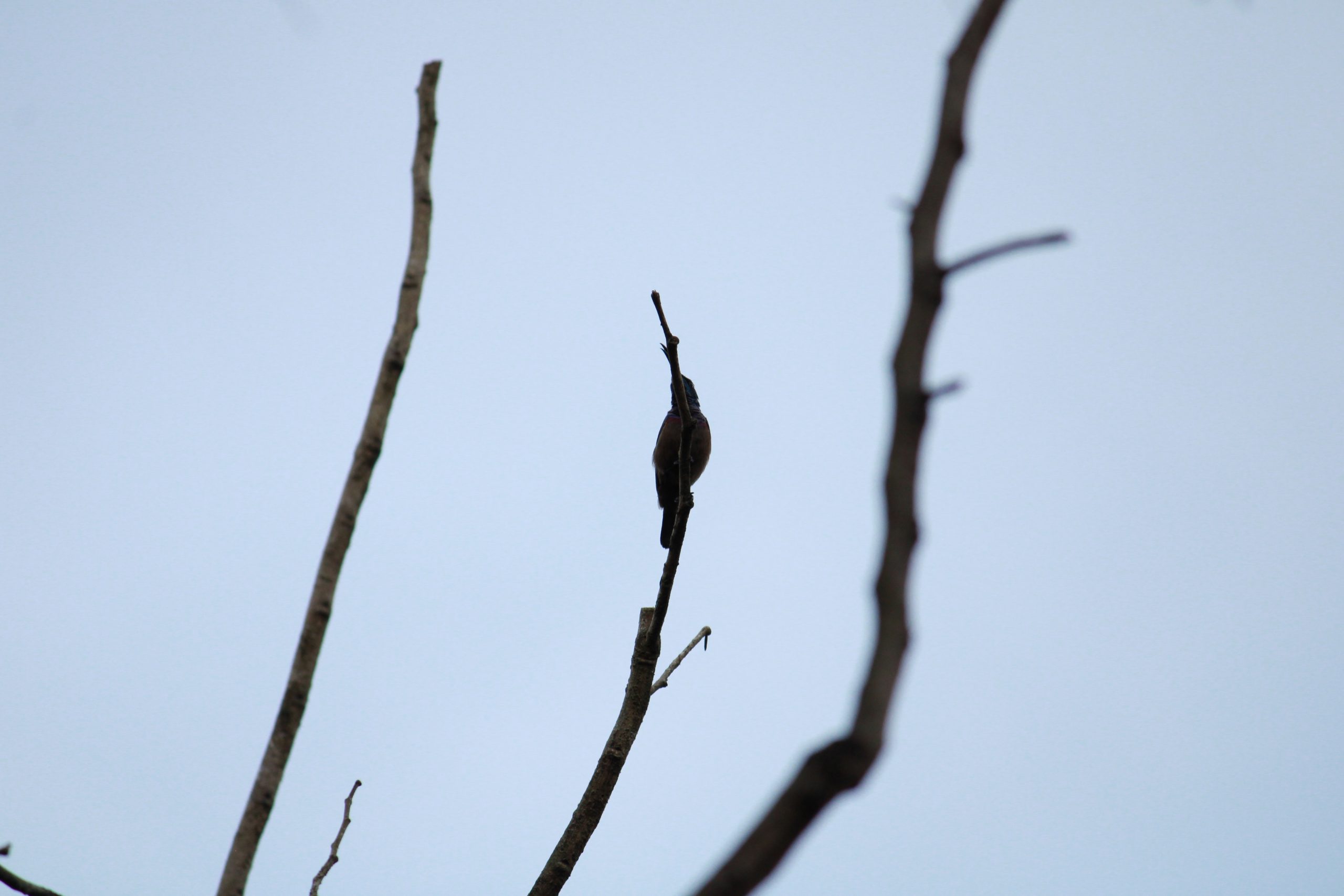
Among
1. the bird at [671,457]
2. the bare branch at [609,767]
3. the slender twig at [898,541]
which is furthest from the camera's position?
the bird at [671,457]

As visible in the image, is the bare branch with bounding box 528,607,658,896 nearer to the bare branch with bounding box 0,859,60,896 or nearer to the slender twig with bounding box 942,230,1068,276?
the bare branch with bounding box 0,859,60,896

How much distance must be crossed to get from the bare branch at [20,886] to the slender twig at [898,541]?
6.11ft

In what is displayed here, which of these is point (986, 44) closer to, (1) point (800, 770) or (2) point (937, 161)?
(2) point (937, 161)

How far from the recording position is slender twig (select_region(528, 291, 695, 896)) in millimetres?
3555

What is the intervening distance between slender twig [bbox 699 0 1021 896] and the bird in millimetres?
5935

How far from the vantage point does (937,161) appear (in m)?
1.30

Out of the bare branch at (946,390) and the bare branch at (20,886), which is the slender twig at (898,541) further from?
the bare branch at (20,886)

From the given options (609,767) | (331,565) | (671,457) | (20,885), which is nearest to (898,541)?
(331,565)

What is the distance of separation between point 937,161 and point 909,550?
0.48 meters

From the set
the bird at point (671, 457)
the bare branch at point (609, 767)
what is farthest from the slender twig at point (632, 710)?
the bird at point (671, 457)

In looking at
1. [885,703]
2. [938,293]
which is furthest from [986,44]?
[885,703]

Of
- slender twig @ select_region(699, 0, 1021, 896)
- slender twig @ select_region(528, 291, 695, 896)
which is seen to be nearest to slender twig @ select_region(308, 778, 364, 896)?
slender twig @ select_region(528, 291, 695, 896)

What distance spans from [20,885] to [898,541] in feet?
6.85

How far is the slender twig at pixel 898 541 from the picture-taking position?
41.4 inches
